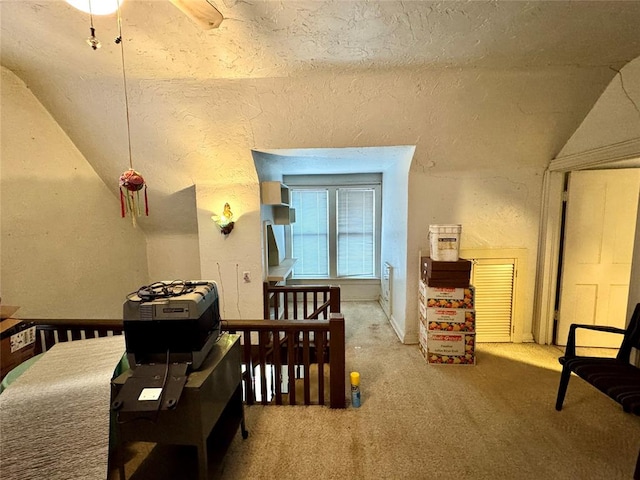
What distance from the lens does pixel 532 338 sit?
3.13 meters

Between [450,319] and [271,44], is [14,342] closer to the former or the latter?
[271,44]

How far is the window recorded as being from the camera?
15.9 ft

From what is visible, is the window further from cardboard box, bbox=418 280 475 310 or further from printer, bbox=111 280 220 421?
printer, bbox=111 280 220 421

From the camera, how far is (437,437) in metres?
1.81

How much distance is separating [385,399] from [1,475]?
2213 millimetres

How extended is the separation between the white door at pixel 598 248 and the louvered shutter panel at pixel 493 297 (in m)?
0.53

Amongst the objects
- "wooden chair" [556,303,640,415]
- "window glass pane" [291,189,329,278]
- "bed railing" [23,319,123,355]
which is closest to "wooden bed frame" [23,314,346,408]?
"bed railing" [23,319,123,355]

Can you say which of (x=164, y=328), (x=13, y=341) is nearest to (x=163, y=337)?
(x=164, y=328)

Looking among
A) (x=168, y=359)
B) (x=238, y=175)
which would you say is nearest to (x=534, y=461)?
(x=168, y=359)

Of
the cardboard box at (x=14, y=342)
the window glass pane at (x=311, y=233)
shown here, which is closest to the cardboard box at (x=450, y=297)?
the window glass pane at (x=311, y=233)

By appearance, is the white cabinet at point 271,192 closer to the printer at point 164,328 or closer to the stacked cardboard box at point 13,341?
the printer at point 164,328

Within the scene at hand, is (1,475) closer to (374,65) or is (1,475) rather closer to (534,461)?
(534,461)

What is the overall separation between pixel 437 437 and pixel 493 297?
1891mm

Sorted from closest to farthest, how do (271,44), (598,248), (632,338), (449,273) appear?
(271,44), (632,338), (449,273), (598,248)
